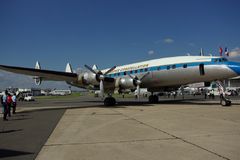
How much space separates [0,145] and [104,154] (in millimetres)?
2992

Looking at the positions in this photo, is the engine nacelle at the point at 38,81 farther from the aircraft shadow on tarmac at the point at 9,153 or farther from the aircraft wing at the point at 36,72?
the aircraft shadow on tarmac at the point at 9,153

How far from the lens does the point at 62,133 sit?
5.93m

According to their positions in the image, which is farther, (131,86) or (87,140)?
(131,86)

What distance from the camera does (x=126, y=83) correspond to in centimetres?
1543

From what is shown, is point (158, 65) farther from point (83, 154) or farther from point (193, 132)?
point (83, 154)

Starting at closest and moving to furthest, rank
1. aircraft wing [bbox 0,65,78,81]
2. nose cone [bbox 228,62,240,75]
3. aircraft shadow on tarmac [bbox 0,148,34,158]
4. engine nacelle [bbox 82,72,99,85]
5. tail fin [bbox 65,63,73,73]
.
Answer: aircraft shadow on tarmac [bbox 0,148,34,158], nose cone [bbox 228,62,240,75], aircraft wing [bbox 0,65,78,81], engine nacelle [bbox 82,72,99,85], tail fin [bbox 65,63,73,73]

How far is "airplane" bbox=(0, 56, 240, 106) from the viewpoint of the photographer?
12938mm

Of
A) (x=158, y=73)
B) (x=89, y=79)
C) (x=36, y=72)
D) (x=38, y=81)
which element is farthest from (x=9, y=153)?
(x=38, y=81)

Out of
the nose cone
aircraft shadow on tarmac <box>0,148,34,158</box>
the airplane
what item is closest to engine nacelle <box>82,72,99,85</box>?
the airplane

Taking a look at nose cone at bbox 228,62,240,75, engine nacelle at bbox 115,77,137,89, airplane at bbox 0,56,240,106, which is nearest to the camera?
nose cone at bbox 228,62,240,75

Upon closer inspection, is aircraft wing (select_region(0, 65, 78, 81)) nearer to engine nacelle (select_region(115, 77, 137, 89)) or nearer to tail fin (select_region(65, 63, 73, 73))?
engine nacelle (select_region(115, 77, 137, 89))

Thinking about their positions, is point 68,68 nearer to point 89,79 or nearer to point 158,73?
point 89,79

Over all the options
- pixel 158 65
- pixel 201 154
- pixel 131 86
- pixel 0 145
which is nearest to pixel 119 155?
pixel 201 154

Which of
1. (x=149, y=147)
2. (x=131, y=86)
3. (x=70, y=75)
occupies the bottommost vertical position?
(x=149, y=147)
